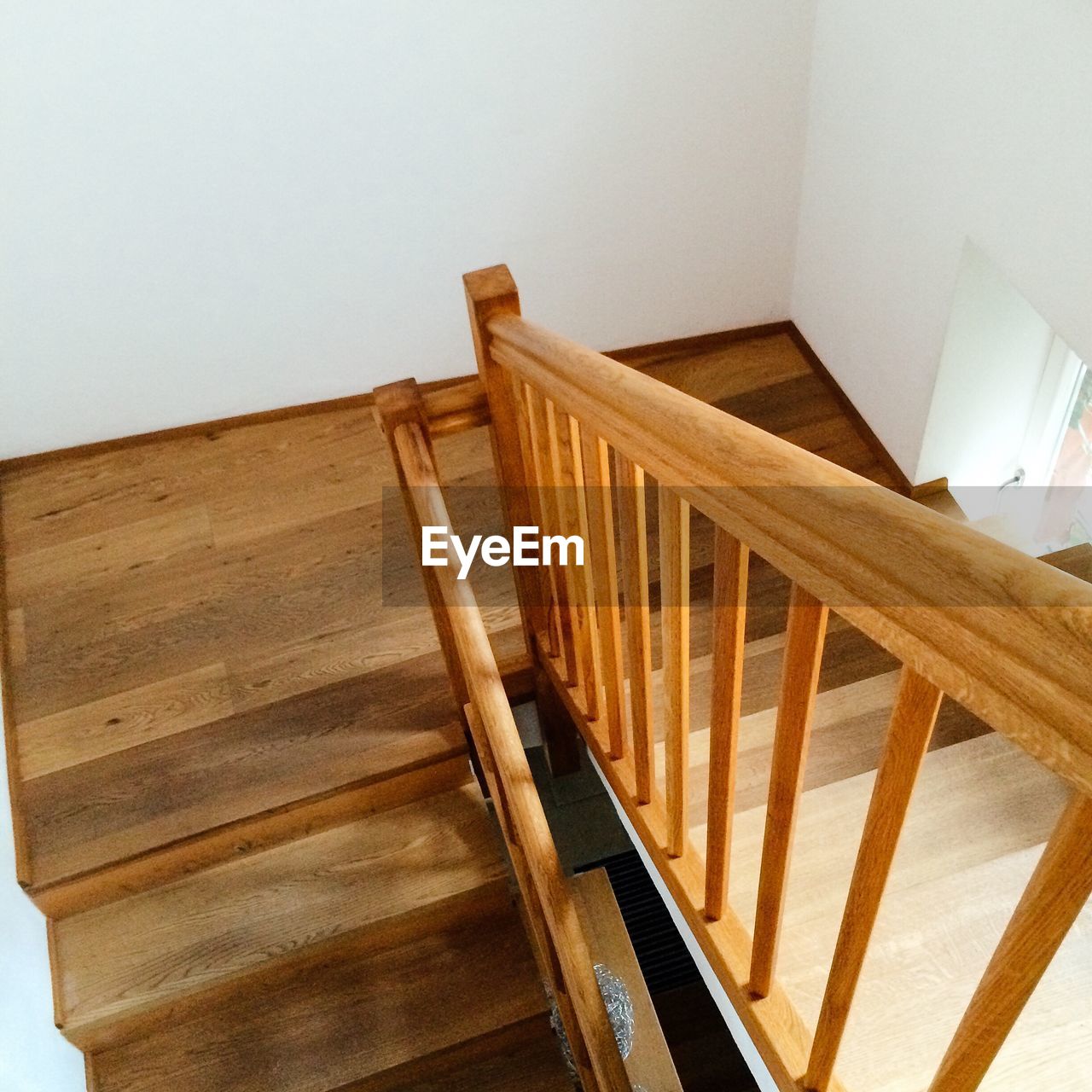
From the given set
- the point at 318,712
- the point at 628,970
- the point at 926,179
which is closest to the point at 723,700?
the point at 628,970

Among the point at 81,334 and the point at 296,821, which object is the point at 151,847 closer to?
the point at 296,821

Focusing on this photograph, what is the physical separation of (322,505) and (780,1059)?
75.8 inches

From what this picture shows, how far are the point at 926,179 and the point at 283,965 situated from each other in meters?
2.18

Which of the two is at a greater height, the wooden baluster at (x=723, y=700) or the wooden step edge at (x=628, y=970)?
the wooden baluster at (x=723, y=700)

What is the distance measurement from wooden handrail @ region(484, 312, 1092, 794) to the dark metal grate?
233 centimetres

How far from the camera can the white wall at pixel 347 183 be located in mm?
2217

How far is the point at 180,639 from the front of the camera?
7.57 ft

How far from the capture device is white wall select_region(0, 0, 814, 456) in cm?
222

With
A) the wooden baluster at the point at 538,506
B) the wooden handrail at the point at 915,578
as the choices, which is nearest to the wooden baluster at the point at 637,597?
the wooden handrail at the point at 915,578

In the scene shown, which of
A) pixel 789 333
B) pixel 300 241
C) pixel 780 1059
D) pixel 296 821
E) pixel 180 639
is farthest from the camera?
pixel 789 333

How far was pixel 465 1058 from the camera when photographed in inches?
77.8

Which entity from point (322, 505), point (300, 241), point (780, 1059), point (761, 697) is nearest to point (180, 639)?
point (322, 505)

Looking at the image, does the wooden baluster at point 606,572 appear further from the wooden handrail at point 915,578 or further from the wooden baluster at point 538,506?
the wooden handrail at point 915,578

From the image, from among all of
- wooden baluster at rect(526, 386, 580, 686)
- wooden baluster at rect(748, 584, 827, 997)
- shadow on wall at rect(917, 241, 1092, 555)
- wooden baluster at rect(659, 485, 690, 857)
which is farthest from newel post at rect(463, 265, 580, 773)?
shadow on wall at rect(917, 241, 1092, 555)
